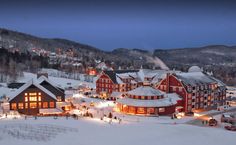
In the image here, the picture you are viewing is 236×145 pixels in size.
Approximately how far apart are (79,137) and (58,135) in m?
1.97

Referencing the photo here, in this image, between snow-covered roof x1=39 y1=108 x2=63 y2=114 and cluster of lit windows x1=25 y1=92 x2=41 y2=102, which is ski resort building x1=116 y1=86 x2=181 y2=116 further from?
cluster of lit windows x1=25 y1=92 x2=41 y2=102

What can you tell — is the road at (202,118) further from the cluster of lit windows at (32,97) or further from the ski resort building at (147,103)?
the cluster of lit windows at (32,97)

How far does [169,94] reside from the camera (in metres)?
58.2

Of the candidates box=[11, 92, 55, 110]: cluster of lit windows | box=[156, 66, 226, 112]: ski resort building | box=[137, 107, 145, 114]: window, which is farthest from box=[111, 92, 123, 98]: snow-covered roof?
box=[11, 92, 55, 110]: cluster of lit windows

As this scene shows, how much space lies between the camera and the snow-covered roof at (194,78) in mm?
59375

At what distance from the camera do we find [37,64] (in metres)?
131

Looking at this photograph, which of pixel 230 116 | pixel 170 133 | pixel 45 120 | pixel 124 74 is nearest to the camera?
pixel 170 133

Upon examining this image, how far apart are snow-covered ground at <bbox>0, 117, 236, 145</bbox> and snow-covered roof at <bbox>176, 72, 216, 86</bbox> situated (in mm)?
22146

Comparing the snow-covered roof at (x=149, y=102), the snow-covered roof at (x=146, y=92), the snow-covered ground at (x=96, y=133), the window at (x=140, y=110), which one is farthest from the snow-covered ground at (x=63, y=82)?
the snow-covered ground at (x=96, y=133)

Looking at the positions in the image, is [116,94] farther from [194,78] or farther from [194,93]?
[194,93]

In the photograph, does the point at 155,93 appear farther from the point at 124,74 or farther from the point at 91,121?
the point at 124,74

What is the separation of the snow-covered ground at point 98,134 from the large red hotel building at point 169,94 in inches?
584

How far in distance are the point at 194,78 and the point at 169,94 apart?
646 cm

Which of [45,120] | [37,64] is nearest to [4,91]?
[45,120]
